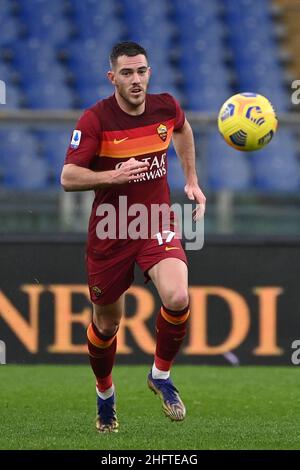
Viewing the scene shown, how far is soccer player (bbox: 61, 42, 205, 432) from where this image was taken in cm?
637

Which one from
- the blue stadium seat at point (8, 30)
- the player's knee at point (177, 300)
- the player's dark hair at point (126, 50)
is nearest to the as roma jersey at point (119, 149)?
the player's dark hair at point (126, 50)

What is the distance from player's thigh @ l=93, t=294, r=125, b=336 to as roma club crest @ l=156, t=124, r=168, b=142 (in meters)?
0.96

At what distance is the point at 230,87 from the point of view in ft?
53.0

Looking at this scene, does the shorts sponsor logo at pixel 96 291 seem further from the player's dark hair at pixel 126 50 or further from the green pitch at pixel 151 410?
the player's dark hair at pixel 126 50

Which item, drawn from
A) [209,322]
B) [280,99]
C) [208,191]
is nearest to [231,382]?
[209,322]

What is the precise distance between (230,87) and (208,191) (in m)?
5.65

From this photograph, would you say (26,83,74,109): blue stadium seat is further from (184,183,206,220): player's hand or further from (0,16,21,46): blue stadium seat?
(184,183,206,220): player's hand

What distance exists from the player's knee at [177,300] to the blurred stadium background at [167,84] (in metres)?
4.25

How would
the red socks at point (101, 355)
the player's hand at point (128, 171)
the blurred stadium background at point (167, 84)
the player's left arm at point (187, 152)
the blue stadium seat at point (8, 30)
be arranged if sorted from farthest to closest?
the blue stadium seat at point (8, 30), the blurred stadium background at point (167, 84), the player's left arm at point (187, 152), the red socks at point (101, 355), the player's hand at point (128, 171)

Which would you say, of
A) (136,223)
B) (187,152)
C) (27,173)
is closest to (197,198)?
(187,152)

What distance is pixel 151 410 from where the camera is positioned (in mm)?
7695

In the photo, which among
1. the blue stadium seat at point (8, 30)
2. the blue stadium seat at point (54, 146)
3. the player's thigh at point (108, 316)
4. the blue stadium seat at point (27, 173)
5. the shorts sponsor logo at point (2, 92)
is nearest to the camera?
the player's thigh at point (108, 316)

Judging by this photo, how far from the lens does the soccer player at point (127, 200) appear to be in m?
6.37

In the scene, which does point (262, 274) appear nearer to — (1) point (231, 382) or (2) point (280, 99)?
(1) point (231, 382)
